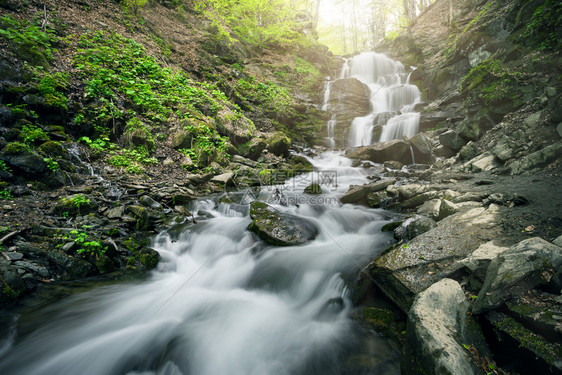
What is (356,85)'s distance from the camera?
17.4 m

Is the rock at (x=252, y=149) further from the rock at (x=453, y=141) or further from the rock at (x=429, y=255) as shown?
the rock at (x=453, y=141)

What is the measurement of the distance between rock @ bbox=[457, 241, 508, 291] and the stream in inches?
45.4

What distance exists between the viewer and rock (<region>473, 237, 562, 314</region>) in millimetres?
1920

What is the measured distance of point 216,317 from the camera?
342cm

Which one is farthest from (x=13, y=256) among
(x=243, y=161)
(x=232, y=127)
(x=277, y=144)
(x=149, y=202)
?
(x=277, y=144)

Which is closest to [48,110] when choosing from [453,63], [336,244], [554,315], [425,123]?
[336,244]

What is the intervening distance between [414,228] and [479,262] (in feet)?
5.10

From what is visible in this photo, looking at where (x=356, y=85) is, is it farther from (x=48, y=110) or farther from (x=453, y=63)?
(x=48, y=110)

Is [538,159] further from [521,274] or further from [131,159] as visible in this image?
[131,159]

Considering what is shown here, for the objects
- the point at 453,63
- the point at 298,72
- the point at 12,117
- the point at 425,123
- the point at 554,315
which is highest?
the point at 298,72

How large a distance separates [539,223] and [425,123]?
11135mm

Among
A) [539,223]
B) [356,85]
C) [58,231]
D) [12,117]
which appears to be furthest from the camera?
[356,85]

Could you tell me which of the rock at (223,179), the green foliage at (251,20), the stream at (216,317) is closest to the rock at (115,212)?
the stream at (216,317)

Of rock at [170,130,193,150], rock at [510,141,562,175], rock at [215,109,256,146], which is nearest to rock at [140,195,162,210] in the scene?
rock at [170,130,193,150]
